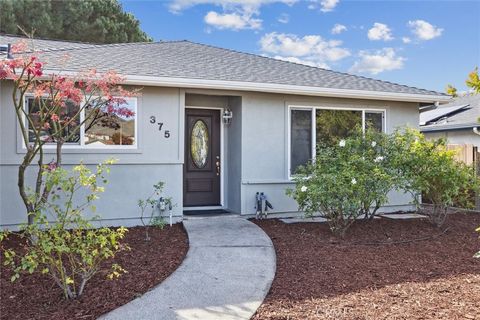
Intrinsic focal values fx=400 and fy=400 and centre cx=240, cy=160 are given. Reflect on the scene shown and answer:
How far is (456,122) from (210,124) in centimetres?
949

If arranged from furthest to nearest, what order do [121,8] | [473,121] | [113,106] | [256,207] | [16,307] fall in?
[121,8] < [473,121] < [256,207] < [113,106] < [16,307]

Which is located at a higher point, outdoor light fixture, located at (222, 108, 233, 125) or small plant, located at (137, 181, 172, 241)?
outdoor light fixture, located at (222, 108, 233, 125)

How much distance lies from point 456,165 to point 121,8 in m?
18.6

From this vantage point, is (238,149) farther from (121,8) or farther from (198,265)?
(121,8)

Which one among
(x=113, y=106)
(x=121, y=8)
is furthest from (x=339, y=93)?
(x=121, y=8)

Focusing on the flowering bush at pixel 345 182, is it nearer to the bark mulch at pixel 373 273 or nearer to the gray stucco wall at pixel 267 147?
the bark mulch at pixel 373 273

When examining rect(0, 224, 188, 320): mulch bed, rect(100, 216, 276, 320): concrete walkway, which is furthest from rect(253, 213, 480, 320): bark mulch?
rect(0, 224, 188, 320): mulch bed

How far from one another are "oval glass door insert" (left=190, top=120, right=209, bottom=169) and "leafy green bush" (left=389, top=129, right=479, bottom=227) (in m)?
3.89

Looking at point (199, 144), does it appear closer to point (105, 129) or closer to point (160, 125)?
point (160, 125)

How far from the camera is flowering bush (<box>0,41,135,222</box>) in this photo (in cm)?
522

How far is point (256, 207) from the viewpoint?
27.3 ft

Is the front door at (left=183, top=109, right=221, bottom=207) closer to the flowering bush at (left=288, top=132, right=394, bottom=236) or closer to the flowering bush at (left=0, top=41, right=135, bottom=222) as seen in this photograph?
the flowering bush at (left=0, top=41, right=135, bottom=222)

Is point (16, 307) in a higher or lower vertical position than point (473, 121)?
lower

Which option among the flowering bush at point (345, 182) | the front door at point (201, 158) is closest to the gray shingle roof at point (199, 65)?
the front door at point (201, 158)
